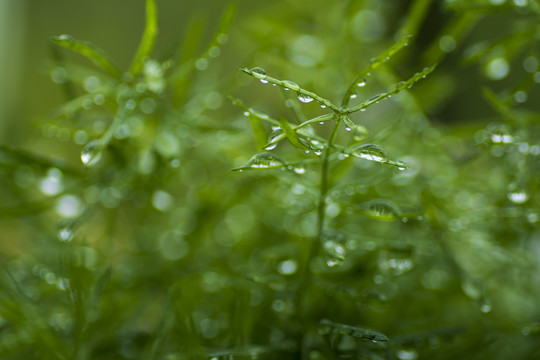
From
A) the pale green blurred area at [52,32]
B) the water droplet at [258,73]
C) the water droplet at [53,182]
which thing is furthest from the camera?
the pale green blurred area at [52,32]

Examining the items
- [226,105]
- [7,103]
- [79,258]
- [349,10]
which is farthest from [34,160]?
[7,103]

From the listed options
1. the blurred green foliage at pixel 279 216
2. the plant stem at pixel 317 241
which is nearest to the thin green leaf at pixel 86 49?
the blurred green foliage at pixel 279 216

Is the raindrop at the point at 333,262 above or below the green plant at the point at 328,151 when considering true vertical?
below

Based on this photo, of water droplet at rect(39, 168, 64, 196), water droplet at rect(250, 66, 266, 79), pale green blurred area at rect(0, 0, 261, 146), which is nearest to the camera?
water droplet at rect(250, 66, 266, 79)

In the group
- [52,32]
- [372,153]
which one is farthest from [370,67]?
[52,32]

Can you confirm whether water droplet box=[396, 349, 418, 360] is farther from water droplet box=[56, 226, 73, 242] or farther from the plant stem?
water droplet box=[56, 226, 73, 242]

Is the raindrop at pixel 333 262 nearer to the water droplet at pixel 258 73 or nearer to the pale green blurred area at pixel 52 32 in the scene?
the water droplet at pixel 258 73

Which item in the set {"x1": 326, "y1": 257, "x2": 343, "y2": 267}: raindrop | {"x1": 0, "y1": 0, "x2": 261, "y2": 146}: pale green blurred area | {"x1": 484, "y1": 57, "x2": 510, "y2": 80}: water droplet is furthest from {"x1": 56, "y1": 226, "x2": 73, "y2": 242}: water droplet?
{"x1": 0, "y1": 0, "x2": 261, "y2": 146}: pale green blurred area

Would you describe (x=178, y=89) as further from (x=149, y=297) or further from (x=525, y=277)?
(x=525, y=277)

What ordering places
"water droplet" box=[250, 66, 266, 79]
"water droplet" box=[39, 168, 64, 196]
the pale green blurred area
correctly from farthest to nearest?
1. the pale green blurred area
2. "water droplet" box=[39, 168, 64, 196]
3. "water droplet" box=[250, 66, 266, 79]
